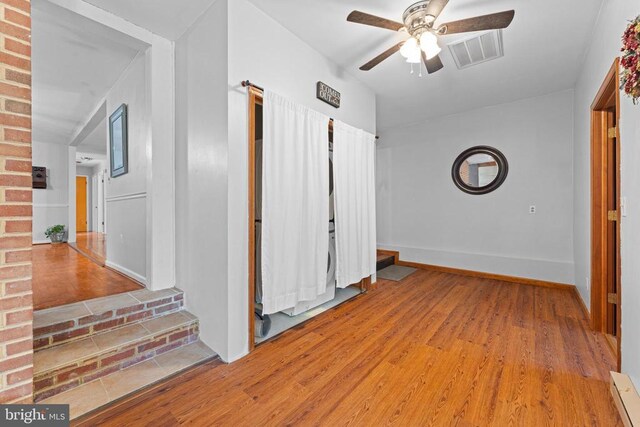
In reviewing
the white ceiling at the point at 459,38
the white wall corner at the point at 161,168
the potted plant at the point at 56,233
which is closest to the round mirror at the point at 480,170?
the white ceiling at the point at 459,38

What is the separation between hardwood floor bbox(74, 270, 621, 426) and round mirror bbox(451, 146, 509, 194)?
7.02 ft

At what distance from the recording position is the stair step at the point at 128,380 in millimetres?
1575

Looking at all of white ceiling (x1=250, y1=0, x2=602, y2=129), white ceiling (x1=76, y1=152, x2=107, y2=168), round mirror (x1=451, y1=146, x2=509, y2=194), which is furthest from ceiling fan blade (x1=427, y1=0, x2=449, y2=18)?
white ceiling (x1=76, y1=152, x2=107, y2=168)

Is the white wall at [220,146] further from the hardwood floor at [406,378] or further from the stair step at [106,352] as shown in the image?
the hardwood floor at [406,378]

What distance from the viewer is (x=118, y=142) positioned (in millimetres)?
3385

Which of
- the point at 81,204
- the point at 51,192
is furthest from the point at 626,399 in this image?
the point at 81,204

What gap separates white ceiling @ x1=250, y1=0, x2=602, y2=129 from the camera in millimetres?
2170

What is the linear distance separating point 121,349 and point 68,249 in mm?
4876

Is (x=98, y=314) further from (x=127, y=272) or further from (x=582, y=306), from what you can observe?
(x=582, y=306)

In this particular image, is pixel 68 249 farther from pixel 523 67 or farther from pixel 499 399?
pixel 523 67

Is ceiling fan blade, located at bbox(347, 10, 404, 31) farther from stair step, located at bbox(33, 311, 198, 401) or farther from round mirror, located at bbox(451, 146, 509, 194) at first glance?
round mirror, located at bbox(451, 146, 509, 194)

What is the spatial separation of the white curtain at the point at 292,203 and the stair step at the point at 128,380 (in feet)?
2.13

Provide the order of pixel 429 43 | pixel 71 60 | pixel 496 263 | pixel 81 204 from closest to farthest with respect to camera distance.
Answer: pixel 429 43
pixel 71 60
pixel 496 263
pixel 81 204

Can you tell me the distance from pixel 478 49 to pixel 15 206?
3766 millimetres
